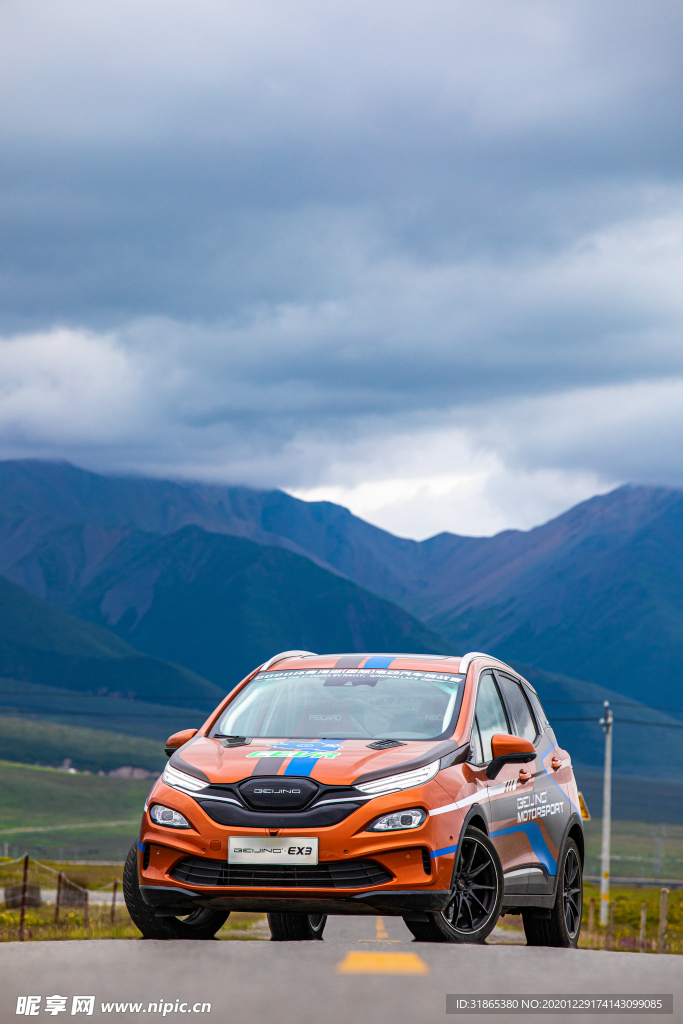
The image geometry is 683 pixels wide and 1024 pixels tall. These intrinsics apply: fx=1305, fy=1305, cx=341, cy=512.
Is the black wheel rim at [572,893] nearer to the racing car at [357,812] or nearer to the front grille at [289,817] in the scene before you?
the racing car at [357,812]

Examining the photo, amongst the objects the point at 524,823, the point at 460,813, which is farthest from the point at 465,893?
the point at 524,823

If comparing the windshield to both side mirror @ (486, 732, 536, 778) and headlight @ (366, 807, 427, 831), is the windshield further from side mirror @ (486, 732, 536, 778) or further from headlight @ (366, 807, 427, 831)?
headlight @ (366, 807, 427, 831)

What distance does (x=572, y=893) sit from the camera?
9656 mm

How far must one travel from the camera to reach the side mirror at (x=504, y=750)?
319 inches

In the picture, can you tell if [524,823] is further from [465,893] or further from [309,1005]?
[309,1005]

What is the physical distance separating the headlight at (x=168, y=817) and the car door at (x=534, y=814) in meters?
2.01

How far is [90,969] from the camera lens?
249 inches

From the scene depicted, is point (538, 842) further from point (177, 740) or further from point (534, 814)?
point (177, 740)

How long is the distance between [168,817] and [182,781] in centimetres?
23

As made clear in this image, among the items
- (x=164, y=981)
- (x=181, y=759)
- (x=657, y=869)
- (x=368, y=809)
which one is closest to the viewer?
(x=164, y=981)

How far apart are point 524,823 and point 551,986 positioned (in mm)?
2550

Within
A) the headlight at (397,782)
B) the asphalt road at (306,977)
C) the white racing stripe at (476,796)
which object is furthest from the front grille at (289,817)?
the asphalt road at (306,977)

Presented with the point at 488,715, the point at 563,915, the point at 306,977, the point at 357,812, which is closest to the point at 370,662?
the point at 488,715

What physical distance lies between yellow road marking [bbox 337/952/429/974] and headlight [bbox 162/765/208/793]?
1.34 m
